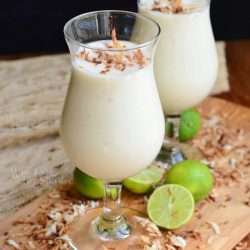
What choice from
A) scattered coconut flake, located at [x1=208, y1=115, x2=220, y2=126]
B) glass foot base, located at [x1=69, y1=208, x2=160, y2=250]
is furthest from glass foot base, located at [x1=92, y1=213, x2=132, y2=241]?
scattered coconut flake, located at [x1=208, y1=115, x2=220, y2=126]

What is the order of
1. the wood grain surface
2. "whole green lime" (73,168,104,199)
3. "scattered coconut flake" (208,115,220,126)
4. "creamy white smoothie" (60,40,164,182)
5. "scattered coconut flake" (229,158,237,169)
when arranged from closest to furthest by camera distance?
"creamy white smoothie" (60,40,164,182) → "whole green lime" (73,168,104,199) → "scattered coconut flake" (229,158,237,169) → "scattered coconut flake" (208,115,220,126) → the wood grain surface

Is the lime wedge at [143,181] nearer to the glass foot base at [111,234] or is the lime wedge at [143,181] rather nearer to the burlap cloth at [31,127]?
the glass foot base at [111,234]

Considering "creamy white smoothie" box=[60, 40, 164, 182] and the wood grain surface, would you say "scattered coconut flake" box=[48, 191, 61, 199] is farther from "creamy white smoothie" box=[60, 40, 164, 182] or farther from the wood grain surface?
the wood grain surface

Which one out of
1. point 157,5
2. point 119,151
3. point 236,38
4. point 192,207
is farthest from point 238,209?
point 236,38

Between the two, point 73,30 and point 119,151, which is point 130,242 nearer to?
point 119,151

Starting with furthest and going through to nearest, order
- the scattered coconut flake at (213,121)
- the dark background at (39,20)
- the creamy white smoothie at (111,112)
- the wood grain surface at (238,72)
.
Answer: the dark background at (39,20), the wood grain surface at (238,72), the scattered coconut flake at (213,121), the creamy white smoothie at (111,112)

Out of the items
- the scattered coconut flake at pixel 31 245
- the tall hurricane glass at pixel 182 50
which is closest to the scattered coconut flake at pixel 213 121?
the tall hurricane glass at pixel 182 50

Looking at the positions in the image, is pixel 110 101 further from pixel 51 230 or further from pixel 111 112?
pixel 51 230
